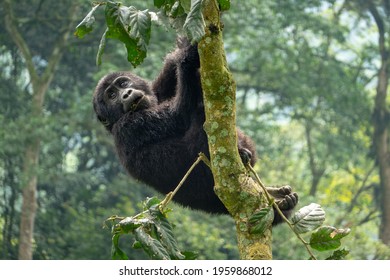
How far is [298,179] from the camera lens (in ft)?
60.3

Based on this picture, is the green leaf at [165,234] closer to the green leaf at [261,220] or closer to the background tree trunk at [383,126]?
the green leaf at [261,220]

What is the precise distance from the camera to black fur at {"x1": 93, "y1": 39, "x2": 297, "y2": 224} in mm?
4645

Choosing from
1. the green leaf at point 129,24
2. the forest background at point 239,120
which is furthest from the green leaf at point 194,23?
the forest background at point 239,120

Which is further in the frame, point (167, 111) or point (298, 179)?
point (298, 179)

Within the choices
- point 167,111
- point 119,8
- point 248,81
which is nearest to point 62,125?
point 248,81

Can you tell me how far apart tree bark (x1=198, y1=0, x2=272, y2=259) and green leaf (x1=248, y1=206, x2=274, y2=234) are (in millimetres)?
71

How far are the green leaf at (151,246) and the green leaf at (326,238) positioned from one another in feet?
2.51

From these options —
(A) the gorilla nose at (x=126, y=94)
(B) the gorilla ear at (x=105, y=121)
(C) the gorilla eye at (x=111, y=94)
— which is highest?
(A) the gorilla nose at (x=126, y=94)

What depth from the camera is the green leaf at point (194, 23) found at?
117 inches

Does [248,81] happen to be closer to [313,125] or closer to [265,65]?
[265,65]

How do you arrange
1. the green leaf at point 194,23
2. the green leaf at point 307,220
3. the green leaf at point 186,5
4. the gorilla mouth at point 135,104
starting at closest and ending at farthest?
the green leaf at point 194,23 < the green leaf at point 186,5 < the green leaf at point 307,220 < the gorilla mouth at point 135,104

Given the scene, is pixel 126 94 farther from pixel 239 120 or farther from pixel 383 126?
pixel 383 126

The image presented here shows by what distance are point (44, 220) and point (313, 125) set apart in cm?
699

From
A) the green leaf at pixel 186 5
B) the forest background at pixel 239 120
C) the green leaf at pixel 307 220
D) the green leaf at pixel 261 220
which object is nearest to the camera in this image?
the green leaf at pixel 186 5
